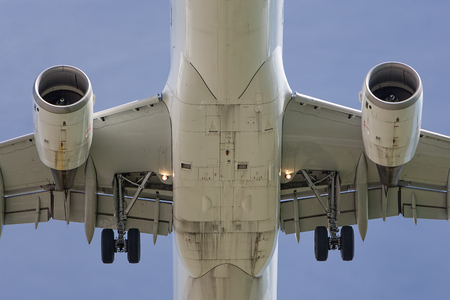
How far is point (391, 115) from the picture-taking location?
2283 centimetres

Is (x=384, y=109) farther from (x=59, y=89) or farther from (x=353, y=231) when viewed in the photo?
(x=59, y=89)

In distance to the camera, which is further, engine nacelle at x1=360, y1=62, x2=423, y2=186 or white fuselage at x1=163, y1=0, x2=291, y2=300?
engine nacelle at x1=360, y1=62, x2=423, y2=186

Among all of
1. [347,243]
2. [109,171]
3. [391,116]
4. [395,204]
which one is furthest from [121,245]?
[391,116]

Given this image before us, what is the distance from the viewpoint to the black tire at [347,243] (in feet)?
92.4

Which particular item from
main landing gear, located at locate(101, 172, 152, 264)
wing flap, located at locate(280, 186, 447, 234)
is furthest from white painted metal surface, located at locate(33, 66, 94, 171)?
wing flap, located at locate(280, 186, 447, 234)

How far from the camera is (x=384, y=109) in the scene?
22828 mm

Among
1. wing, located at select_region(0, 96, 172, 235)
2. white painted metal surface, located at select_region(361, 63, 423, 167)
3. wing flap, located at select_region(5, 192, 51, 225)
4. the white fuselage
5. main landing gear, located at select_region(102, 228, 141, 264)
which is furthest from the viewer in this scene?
main landing gear, located at select_region(102, 228, 141, 264)

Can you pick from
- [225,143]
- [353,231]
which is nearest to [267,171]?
[225,143]

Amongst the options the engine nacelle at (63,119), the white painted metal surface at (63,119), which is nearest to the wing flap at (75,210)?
the engine nacelle at (63,119)

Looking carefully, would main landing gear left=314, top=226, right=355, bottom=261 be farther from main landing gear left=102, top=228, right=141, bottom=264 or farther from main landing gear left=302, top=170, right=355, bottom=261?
main landing gear left=102, top=228, right=141, bottom=264

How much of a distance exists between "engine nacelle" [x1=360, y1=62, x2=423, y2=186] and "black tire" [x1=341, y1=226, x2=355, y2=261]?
3767 millimetres

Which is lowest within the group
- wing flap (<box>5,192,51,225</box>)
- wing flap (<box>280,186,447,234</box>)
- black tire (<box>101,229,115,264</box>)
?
black tire (<box>101,229,115,264</box>)

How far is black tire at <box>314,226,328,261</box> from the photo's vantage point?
1107 inches

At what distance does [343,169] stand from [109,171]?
6916 mm
